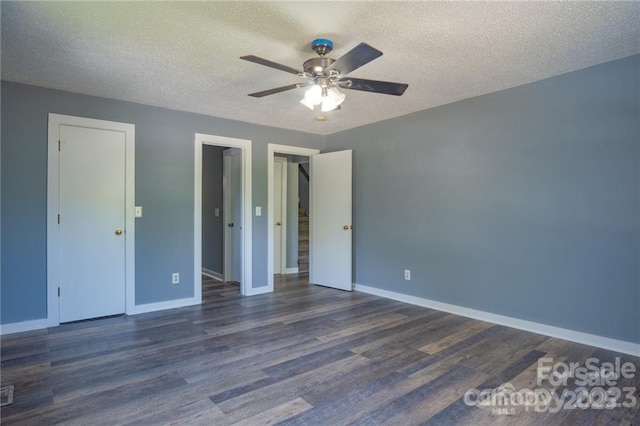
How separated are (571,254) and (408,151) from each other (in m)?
2.13

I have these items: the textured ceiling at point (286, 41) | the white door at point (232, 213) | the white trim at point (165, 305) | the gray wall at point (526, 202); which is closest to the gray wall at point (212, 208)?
the white door at point (232, 213)

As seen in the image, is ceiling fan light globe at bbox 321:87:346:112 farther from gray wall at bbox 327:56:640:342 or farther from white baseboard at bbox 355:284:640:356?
white baseboard at bbox 355:284:640:356

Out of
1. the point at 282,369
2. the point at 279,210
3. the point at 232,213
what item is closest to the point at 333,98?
the point at 282,369

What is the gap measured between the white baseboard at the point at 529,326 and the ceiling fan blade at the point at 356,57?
2970 mm

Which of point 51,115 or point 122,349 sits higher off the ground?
point 51,115

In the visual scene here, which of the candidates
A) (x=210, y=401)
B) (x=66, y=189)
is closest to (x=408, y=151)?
(x=210, y=401)

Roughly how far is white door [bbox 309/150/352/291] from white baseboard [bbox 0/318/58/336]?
11.1 feet

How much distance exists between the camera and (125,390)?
234 cm

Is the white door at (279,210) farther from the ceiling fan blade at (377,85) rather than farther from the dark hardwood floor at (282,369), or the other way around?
the ceiling fan blade at (377,85)

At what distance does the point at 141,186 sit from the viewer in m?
4.06

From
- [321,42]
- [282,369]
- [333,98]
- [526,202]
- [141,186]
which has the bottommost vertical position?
[282,369]

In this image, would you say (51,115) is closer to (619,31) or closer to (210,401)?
(210,401)

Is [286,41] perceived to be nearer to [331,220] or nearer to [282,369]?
[282,369]

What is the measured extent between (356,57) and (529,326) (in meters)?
3.06
